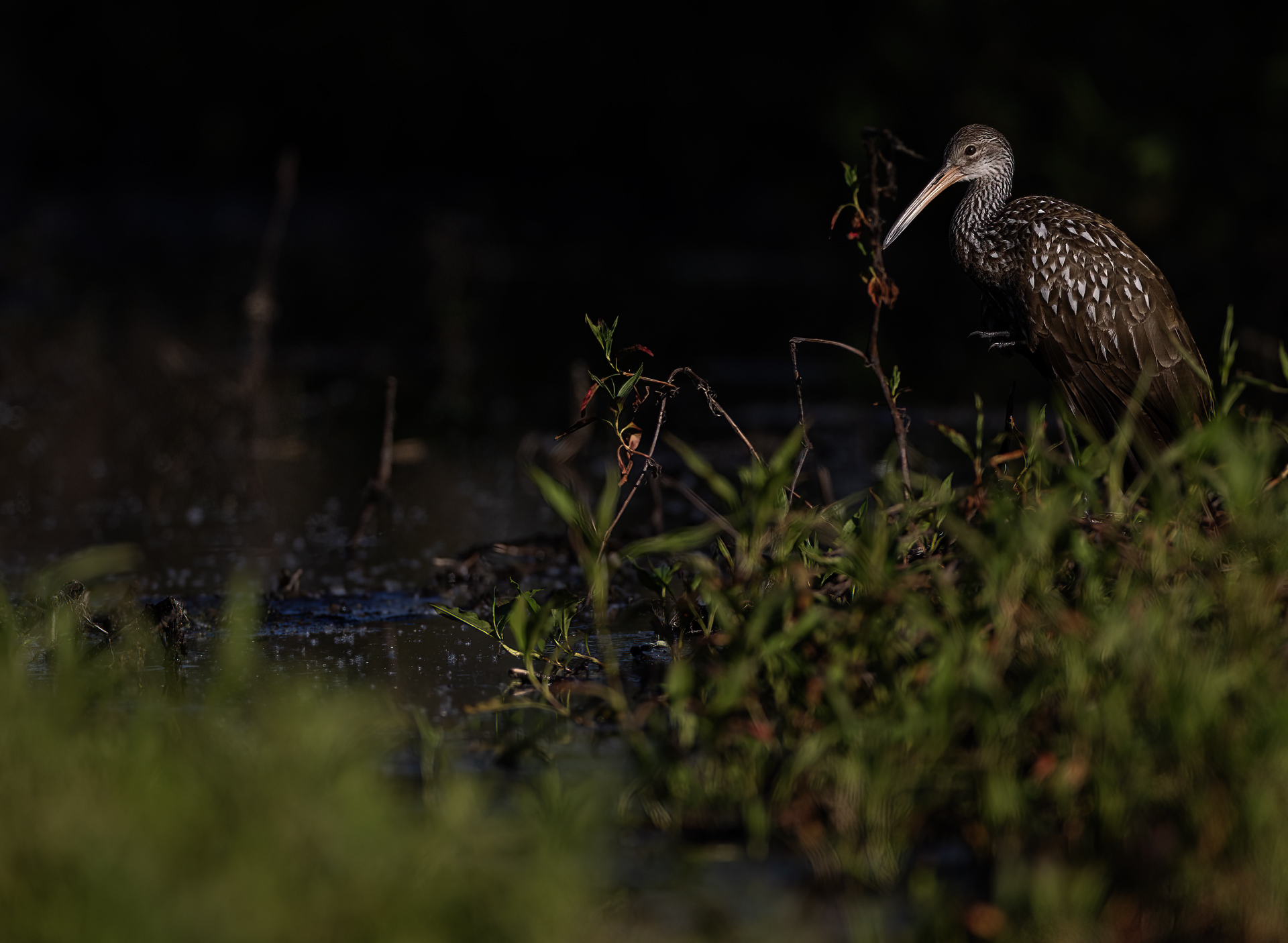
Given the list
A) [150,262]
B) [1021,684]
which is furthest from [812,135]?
[1021,684]

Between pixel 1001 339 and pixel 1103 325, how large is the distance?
0.49 metres

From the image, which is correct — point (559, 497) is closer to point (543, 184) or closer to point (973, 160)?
point (973, 160)

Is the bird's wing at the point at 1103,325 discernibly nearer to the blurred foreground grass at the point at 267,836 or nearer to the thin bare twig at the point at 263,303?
the blurred foreground grass at the point at 267,836

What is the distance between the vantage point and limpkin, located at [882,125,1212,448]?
17.6ft

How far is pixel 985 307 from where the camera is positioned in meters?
5.92

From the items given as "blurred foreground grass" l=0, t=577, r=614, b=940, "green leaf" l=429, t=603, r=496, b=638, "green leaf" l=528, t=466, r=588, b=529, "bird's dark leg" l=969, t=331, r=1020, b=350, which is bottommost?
"blurred foreground grass" l=0, t=577, r=614, b=940

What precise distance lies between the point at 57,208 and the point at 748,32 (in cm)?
996

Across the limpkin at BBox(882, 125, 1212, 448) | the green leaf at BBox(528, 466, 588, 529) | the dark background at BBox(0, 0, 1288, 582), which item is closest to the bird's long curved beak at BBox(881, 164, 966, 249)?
the limpkin at BBox(882, 125, 1212, 448)

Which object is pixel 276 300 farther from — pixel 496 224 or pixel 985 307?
pixel 985 307

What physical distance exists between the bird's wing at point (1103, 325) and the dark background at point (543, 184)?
10.2ft

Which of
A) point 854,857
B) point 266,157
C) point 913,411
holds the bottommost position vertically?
point 854,857

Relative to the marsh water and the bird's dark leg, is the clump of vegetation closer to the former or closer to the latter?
the marsh water

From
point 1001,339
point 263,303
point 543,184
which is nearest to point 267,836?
point 1001,339

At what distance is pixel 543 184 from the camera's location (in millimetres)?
24328
